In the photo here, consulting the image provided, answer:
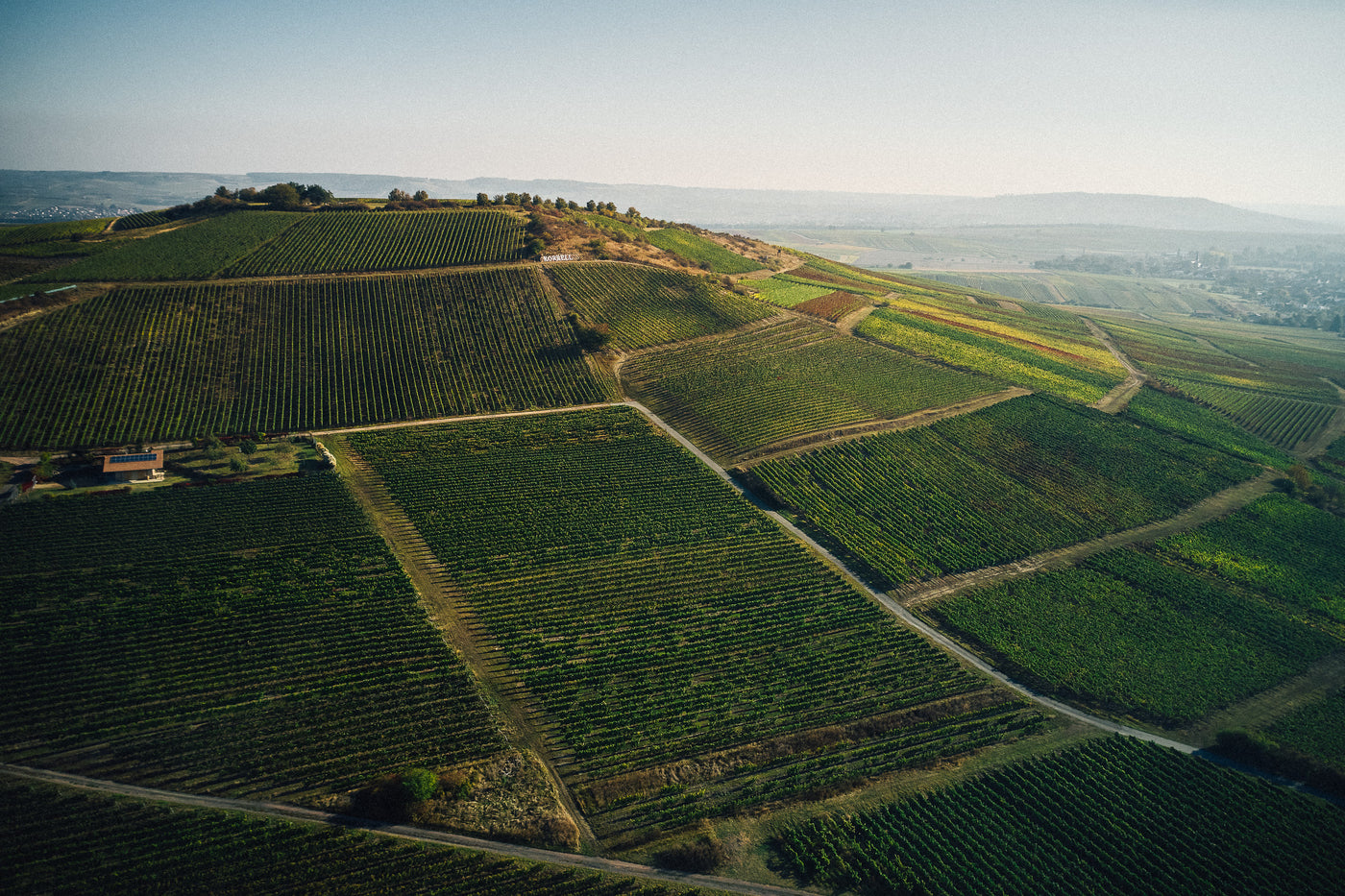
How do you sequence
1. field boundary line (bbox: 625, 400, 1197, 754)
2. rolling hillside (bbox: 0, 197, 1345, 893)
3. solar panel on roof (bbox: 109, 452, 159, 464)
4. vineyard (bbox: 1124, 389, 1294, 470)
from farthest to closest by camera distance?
1. vineyard (bbox: 1124, 389, 1294, 470)
2. solar panel on roof (bbox: 109, 452, 159, 464)
3. field boundary line (bbox: 625, 400, 1197, 754)
4. rolling hillside (bbox: 0, 197, 1345, 893)

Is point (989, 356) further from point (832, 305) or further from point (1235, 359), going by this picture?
point (1235, 359)

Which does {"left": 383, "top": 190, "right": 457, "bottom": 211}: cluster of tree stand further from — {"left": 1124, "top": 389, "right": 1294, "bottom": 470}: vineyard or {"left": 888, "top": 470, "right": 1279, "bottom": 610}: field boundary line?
{"left": 1124, "top": 389, "right": 1294, "bottom": 470}: vineyard

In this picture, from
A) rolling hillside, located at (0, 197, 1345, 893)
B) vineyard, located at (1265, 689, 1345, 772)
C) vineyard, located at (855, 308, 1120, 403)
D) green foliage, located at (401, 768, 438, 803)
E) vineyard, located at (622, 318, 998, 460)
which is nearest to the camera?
green foliage, located at (401, 768, 438, 803)

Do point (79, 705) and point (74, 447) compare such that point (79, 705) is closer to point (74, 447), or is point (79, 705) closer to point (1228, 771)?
point (74, 447)

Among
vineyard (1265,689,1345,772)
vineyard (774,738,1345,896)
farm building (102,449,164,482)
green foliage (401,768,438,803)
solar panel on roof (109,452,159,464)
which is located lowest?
vineyard (774,738,1345,896)

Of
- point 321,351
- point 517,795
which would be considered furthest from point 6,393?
point 517,795

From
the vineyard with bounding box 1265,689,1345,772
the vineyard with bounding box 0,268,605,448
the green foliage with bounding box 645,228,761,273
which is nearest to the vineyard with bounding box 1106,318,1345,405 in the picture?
the green foliage with bounding box 645,228,761,273

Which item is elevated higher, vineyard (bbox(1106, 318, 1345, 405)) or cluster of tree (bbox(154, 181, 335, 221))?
cluster of tree (bbox(154, 181, 335, 221))

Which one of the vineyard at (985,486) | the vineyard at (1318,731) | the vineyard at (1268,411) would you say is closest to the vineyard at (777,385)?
the vineyard at (985,486)

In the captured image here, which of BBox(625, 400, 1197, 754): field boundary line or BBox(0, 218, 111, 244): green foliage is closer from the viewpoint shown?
BBox(625, 400, 1197, 754): field boundary line
